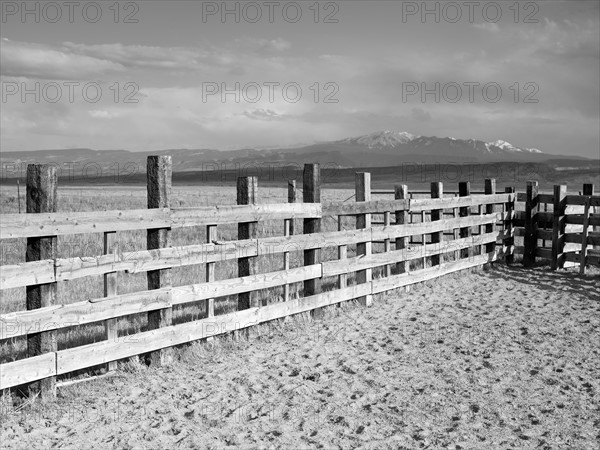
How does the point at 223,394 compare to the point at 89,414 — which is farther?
the point at 223,394

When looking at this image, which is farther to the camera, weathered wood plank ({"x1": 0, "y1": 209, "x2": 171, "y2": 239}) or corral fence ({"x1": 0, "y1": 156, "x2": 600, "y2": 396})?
corral fence ({"x1": 0, "y1": 156, "x2": 600, "y2": 396})

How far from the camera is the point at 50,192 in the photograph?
6.46 metres

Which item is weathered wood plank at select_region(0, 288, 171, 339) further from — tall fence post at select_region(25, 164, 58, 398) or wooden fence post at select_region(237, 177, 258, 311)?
wooden fence post at select_region(237, 177, 258, 311)

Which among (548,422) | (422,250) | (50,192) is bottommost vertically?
(548,422)

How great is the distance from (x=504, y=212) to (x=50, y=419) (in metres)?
11.7

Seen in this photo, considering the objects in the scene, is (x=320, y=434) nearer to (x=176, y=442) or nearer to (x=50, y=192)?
(x=176, y=442)

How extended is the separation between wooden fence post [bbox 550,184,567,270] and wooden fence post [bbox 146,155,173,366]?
31.2ft

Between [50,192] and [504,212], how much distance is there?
11151 millimetres

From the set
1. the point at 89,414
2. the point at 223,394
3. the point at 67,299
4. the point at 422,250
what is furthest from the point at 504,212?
the point at 89,414

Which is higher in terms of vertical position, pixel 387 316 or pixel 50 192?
pixel 50 192

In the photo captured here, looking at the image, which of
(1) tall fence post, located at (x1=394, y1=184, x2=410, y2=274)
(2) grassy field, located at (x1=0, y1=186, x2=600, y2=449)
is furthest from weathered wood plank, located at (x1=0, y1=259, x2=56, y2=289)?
(1) tall fence post, located at (x1=394, y1=184, x2=410, y2=274)

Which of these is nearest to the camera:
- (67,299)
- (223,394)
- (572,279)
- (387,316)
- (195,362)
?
(223,394)

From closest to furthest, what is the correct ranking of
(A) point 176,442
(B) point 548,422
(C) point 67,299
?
1. (A) point 176,442
2. (B) point 548,422
3. (C) point 67,299

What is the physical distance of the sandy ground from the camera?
5.47 meters
